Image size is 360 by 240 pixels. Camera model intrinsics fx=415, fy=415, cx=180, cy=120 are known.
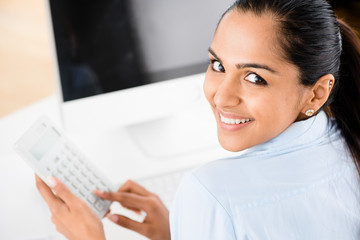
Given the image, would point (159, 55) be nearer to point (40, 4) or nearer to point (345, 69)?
point (345, 69)

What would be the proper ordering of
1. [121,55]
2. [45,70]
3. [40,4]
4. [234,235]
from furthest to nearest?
1. [40,4]
2. [45,70]
3. [121,55]
4. [234,235]

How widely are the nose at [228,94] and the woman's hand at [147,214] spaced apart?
268mm

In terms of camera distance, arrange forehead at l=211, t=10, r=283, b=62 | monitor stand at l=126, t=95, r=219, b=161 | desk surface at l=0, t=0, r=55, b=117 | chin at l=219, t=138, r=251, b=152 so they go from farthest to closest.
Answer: desk surface at l=0, t=0, r=55, b=117, monitor stand at l=126, t=95, r=219, b=161, chin at l=219, t=138, r=251, b=152, forehead at l=211, t=10, r=283, b=62

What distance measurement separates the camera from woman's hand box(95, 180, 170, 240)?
684mm

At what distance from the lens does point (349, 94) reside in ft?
2.01

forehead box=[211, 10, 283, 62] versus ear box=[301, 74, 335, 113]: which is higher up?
forehead box=[211, 10, 283, 62]

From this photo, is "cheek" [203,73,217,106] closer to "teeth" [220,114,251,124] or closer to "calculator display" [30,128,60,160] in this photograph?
Answer: "teeth" [220,114,251,124]

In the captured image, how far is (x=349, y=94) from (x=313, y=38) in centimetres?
17

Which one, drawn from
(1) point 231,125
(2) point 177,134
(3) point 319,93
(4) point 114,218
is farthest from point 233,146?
(2) point 177,134

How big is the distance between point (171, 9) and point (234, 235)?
43 cm

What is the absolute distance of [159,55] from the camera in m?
0.77

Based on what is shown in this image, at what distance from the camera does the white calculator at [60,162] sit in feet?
2.06

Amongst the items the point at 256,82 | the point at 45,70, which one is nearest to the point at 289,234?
the point at 256,82

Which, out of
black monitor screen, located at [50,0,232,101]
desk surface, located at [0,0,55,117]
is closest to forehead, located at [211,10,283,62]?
black monitor screen, located at [50,0,232,101]
